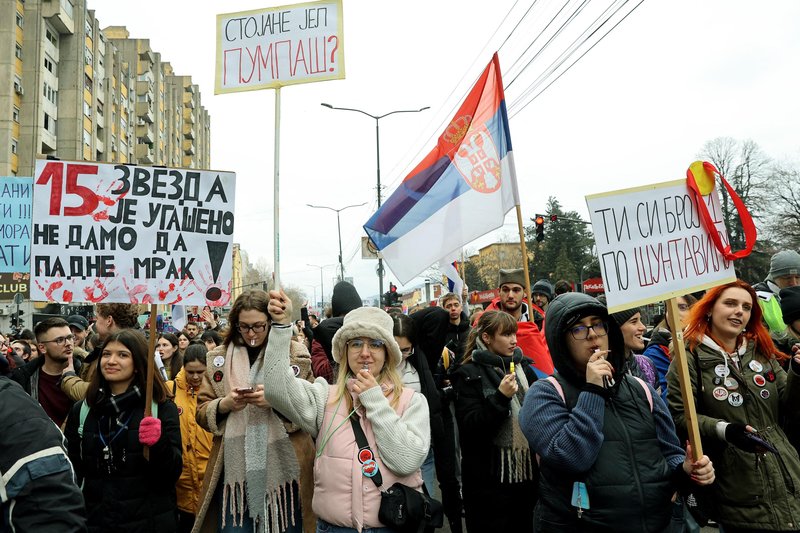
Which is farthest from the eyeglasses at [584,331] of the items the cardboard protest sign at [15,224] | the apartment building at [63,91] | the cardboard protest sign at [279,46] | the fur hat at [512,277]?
the apartment building at [63,91]

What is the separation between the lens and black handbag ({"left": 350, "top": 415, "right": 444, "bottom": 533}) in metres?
3.16

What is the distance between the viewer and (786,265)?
5.50 meters

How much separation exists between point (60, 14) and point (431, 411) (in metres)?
48.0

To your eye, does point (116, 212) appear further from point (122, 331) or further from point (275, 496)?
point (275, 496)

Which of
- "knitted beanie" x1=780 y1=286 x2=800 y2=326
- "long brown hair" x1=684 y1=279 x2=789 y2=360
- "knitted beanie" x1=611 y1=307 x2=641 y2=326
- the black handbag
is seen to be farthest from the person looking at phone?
"knitted beanie" x1=780 y1=286 x2=800 y2=326

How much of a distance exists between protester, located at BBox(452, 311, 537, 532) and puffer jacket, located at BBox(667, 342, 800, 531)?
1060 millimetres

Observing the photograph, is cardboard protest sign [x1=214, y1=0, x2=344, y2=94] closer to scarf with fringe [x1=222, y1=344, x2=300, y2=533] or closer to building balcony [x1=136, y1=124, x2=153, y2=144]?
scarf with fringe [x1=222, y1=344, x2=300, y2=533]

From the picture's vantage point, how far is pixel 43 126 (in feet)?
141

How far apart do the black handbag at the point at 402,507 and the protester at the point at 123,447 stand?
1.26 m

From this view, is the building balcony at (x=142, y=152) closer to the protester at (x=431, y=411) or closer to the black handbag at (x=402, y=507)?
the protester at (x=431, y=411)

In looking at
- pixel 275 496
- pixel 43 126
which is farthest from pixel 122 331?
pixel 43 126

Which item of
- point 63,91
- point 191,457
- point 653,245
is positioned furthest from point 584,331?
point 63,91

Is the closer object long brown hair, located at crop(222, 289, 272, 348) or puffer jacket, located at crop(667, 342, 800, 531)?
puffer jacket, located at crop(667, 342, 800, 531)

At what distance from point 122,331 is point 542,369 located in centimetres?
311
